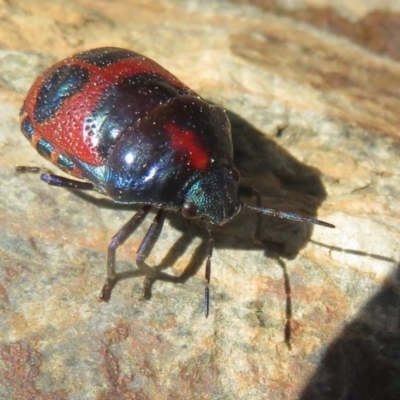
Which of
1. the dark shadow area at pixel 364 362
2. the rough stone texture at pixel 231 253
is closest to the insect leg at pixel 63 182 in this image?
the rough stone texture at pixel 231 253

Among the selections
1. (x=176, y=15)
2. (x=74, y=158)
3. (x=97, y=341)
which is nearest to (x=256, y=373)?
(x=97, y=341)

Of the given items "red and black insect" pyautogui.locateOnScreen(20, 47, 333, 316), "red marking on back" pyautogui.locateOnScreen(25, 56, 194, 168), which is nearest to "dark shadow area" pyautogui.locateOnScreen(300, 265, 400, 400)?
"red and black insect" pyautogui.locateOnScreen(20, 47, 333, 316)

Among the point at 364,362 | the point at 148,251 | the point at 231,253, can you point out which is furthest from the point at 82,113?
the point at 364,362

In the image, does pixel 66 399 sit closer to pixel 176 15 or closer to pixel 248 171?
pixel 248 171

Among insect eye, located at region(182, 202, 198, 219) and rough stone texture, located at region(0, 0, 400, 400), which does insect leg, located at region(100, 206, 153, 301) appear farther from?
insect eye, located at region(182, 202, 198, 219)

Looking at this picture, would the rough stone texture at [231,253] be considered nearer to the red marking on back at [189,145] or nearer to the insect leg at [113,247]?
the insect leg at [113,247]

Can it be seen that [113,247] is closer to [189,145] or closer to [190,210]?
[190,210]

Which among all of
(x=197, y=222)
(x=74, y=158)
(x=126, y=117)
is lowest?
(x=197, y=222)
